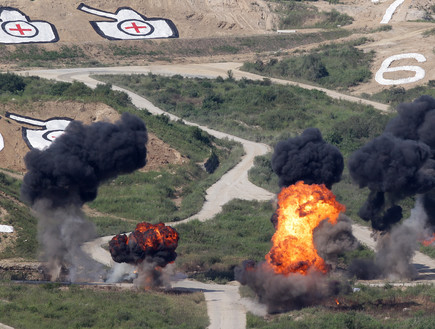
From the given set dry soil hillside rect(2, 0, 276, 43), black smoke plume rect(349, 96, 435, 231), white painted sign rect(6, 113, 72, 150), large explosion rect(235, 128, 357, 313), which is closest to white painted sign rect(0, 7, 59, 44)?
dry soil hillside rect(2, 0, 276, 43)

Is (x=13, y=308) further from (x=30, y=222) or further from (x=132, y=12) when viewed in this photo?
(x=132, y=12)

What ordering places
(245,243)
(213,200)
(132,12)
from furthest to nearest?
(132,12) → (213,200) → (245,243)

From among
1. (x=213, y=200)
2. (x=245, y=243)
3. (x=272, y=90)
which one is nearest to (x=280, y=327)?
(x=245, y=243)

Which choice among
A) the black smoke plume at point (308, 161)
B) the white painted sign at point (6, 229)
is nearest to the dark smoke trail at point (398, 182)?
the black smoke plume at point (308, 161)

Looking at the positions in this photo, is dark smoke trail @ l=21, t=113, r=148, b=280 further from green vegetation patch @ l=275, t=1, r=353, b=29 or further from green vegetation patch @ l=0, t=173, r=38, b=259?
green vegetation patch @ l=275, t=1, r=353, b=29

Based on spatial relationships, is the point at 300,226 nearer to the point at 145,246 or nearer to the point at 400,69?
the point at 145,246
